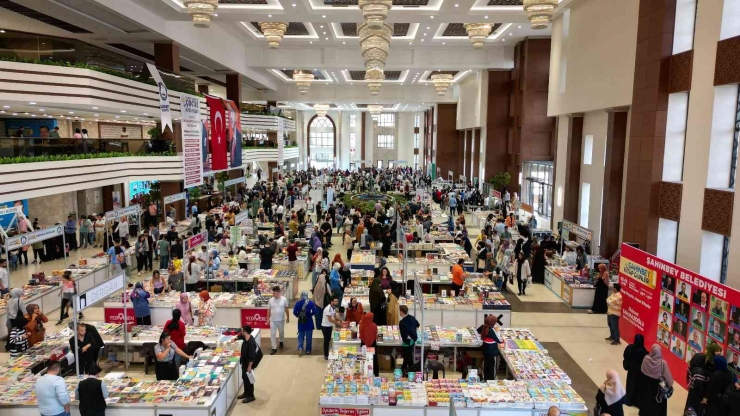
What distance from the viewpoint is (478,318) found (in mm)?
9961

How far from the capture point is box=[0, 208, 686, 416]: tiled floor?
7.40 meters

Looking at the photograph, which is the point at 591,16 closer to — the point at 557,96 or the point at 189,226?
the point at 557,96

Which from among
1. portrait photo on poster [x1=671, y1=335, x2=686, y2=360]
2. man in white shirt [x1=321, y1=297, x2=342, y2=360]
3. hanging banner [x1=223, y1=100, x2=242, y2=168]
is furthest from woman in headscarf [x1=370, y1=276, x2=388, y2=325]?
hanging banner [x1=223, y1=100, x2=242, y2=168]

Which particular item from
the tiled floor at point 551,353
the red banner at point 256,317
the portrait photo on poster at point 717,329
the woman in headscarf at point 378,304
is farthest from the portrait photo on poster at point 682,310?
the red banner at point 256,317

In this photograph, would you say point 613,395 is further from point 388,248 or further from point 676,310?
point 388,248

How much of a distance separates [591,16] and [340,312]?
38.5 feet

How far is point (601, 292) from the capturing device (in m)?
11.4

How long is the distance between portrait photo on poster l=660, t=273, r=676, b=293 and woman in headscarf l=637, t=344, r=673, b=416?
81.0 inches

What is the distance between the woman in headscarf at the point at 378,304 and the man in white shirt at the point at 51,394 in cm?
491

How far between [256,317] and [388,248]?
6068 millimetres

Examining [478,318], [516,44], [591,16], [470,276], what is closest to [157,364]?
[478,318]

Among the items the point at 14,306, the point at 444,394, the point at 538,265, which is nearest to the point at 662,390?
the point at 444,394

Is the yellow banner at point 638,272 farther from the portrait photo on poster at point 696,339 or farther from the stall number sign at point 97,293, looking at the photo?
the stall number sign at point 97,293

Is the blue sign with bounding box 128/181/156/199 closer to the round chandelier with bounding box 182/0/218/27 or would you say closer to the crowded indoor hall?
the crowded indoor hall
